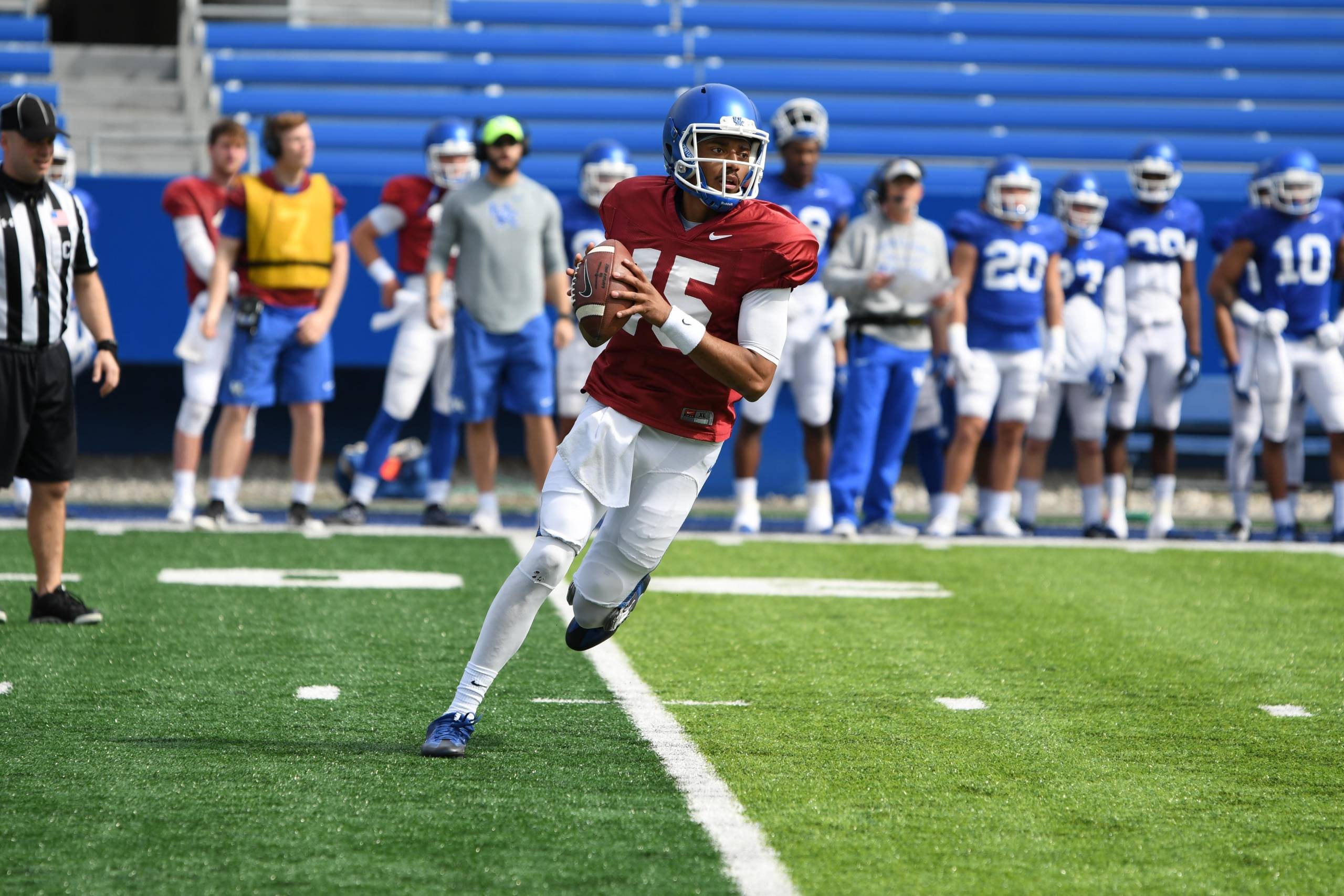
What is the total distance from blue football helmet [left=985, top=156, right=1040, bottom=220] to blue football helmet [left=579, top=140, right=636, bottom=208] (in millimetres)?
1626

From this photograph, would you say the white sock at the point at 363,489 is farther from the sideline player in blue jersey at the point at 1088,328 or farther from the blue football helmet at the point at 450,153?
the sideline player in blue jersey at the point at 1088,328

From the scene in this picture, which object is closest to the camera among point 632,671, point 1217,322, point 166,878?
point 166,878

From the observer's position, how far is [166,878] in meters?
2.33

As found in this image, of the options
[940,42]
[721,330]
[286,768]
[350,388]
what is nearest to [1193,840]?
[721,330]

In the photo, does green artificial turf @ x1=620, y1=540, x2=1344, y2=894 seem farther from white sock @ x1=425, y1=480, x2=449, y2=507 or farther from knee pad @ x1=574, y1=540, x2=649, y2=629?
white sock @ x1=425, y1=480, x2=449, y2=507

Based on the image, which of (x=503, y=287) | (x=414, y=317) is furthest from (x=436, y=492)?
(x=503, y=287)

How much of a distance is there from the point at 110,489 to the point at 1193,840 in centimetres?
747

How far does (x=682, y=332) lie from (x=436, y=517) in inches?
172

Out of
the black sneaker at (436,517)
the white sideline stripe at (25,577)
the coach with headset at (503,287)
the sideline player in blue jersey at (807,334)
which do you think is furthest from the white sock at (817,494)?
the white sideline stripe at (25,577)

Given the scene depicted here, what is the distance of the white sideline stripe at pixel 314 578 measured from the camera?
5.36 m

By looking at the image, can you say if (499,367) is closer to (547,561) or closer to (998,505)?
(998,505)

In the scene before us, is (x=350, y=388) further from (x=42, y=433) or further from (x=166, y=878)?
(x=166, y=878)

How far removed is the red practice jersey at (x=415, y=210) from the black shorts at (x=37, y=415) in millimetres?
2841

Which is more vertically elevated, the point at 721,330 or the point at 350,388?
the point at 721,330
